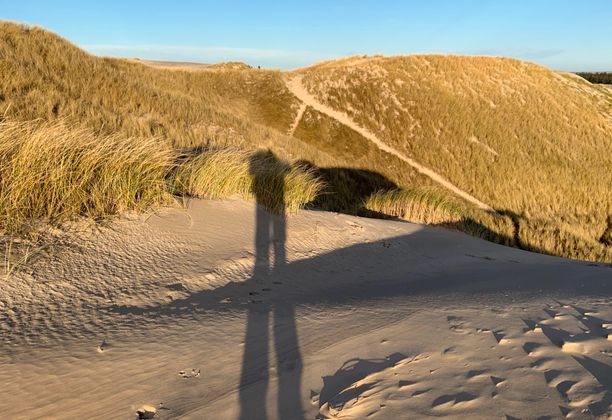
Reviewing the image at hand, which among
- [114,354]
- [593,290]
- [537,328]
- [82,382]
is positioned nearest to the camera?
[82,382]

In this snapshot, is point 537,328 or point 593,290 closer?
point 537,328

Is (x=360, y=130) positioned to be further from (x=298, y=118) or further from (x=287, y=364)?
(x=287, y=364)

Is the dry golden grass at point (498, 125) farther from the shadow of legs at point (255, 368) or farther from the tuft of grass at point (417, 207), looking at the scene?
the shadow of legs at point (255, 368)

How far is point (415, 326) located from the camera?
2660 millimetres

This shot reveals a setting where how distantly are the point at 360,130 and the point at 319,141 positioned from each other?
2.30m

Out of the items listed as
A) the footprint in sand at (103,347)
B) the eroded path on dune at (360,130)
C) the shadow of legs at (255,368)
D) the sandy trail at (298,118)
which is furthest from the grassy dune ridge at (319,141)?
Result: the shadow of legs at (255,368)

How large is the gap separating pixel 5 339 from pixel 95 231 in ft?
5.13

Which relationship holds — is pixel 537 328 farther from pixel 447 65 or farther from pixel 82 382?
pixel 447 65

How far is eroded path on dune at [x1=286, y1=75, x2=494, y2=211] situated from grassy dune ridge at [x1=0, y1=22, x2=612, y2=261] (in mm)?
406

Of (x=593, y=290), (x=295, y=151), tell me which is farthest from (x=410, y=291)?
(x=295, y=151)

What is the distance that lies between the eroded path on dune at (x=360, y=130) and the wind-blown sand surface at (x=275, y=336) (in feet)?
41.5

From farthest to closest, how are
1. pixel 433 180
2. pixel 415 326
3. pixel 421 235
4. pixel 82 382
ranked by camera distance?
pixel 433 180 → pixel 421 235 → pixel 415 326 → pixel 82 382

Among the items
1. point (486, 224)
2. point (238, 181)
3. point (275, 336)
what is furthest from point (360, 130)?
point (275, 336)

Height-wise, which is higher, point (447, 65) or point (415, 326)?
point (447, 65)
